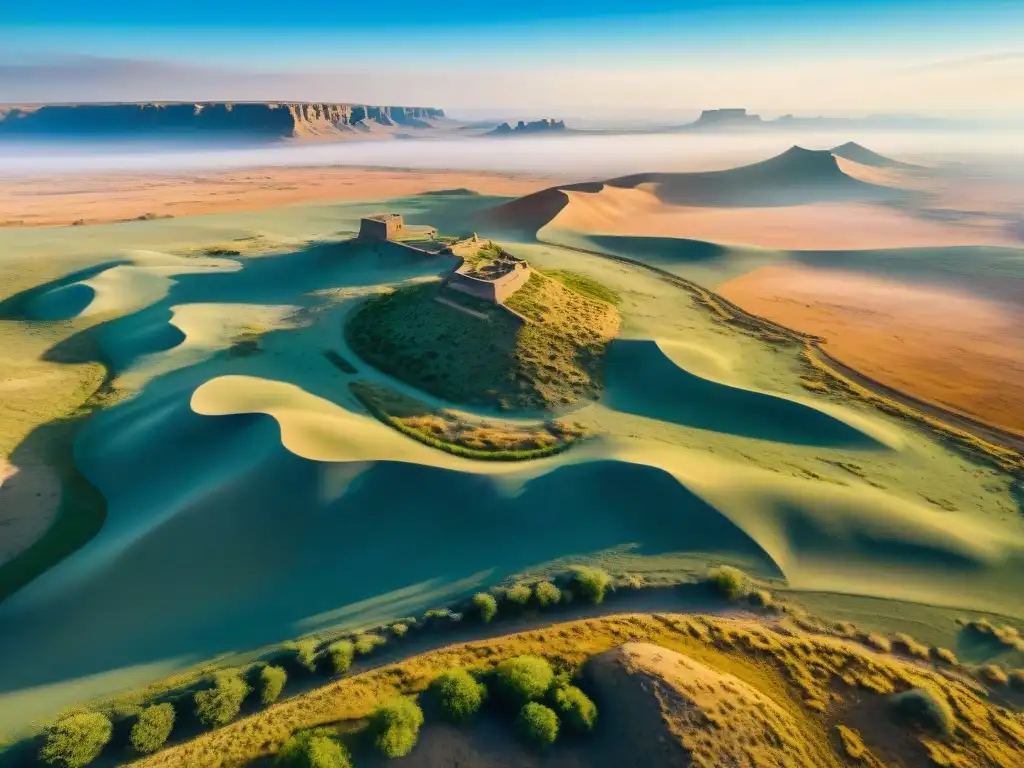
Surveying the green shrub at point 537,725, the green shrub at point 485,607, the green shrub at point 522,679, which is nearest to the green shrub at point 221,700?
the green shrub at point 485,607

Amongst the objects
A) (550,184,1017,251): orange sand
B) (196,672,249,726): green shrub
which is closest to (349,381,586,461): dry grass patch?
(196,672,249,726): green shrub

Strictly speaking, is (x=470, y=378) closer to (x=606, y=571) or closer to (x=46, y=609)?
(x=606, y=571)

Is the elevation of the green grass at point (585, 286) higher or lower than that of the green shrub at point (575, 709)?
higher

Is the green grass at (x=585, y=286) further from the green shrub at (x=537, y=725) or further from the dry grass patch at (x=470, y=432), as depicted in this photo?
the green shrub at (x=537, y=725)

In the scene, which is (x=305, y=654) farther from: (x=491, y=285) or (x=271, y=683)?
(x=491, y=285)

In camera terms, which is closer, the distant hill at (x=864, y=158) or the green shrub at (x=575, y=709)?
the green shrub at (x=575, y=709)

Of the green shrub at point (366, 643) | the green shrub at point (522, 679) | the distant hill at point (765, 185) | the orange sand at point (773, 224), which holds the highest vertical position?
the distant hill at point (765, 185)

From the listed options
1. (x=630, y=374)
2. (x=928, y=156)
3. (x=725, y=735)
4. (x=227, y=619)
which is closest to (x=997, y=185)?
(x=928, y=156)
